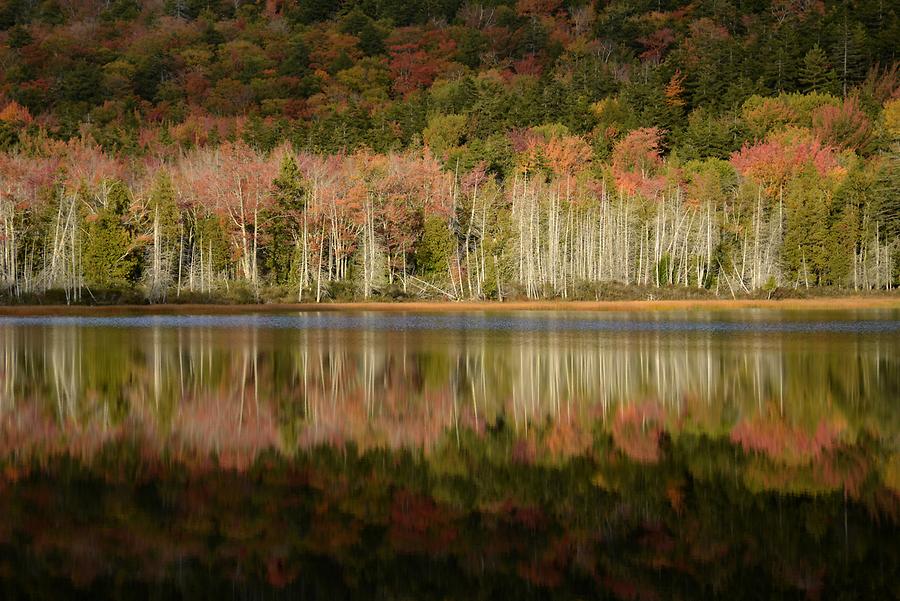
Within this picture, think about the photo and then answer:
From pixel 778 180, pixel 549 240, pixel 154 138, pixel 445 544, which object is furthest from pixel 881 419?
pixel 154 138

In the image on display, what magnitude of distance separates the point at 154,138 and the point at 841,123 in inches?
2409

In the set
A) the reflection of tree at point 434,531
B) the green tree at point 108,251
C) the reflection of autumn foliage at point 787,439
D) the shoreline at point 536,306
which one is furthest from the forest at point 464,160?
the reflection of tree at point 434,531

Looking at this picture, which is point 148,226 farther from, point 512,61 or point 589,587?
point 512,61

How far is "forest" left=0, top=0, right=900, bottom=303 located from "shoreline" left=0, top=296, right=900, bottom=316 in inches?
95.4

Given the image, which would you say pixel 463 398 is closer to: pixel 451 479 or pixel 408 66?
pixel 451 479

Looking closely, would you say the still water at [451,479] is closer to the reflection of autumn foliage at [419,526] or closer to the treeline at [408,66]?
the reflection of autumn foliage at [419,526]

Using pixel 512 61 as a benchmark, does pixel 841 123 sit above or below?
below

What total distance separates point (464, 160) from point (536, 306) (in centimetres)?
2306

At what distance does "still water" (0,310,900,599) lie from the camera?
26.9 ft

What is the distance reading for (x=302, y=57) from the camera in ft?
400

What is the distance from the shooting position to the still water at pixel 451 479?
8188mm

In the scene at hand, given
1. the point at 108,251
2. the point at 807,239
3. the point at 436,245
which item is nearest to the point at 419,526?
the point at 108,251

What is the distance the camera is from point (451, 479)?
37.5 ft

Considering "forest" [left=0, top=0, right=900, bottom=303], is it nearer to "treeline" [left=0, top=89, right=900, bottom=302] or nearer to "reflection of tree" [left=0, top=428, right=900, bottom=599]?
"treeline" [left=0, top=89, right=900, bottom=302]
